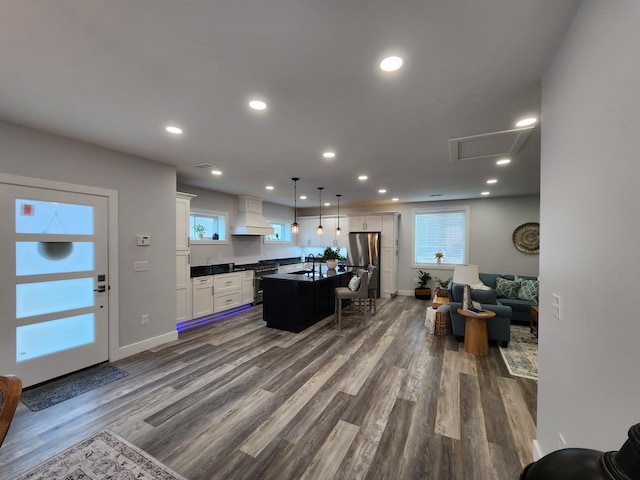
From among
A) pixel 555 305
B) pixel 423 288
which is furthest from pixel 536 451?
pixel 423 288

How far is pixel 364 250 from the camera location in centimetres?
712

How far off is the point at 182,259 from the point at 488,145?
4861 millimetres

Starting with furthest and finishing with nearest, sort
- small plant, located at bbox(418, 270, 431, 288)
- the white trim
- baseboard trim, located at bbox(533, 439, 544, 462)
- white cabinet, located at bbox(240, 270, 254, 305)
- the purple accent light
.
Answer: small plant, located at bbox(418, 270, 431, 288)
white cabinet, located at bbox(240, 270, 254, 305)
the purple accent light
the white trim
baseboard trim, located at bbox(533, 439, 544, 462)

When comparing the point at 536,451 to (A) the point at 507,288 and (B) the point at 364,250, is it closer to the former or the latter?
(A) the point at 507,288

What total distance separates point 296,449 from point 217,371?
1.50 m

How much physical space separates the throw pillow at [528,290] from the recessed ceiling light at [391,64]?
200 inches

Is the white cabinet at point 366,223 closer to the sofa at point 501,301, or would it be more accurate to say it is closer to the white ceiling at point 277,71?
the sofa at point 501,301

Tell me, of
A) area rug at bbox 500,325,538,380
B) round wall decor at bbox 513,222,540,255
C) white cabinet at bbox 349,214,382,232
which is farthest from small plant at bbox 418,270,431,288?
area rug at bbox 500,325,538,380

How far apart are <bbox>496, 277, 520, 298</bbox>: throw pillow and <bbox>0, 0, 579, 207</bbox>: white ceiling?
3.05m

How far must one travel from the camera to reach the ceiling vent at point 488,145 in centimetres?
272

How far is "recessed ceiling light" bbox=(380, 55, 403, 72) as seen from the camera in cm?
161

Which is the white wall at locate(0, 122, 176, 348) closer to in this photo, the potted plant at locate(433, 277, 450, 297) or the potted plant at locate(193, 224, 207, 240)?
the potted plant at locate(193, 224, 207, 240)

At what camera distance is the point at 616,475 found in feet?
1.31

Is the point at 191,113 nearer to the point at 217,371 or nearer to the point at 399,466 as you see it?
Answer: the point at 217,371
